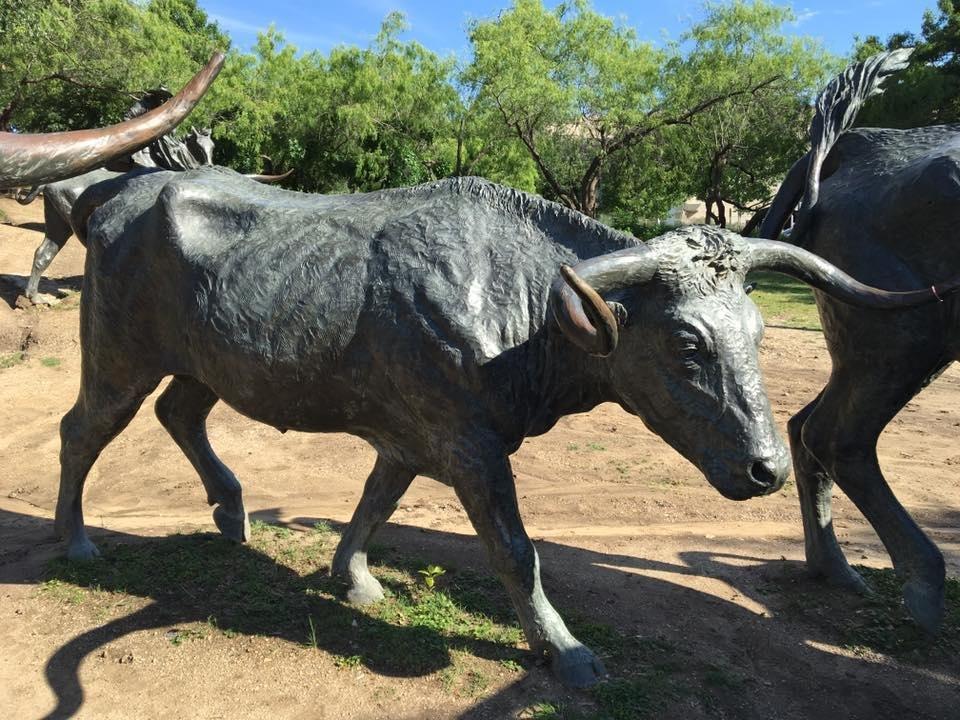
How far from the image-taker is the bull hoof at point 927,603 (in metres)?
3.39

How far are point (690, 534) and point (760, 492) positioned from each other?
2944 millimetres

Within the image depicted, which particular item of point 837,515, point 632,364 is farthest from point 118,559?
point 837,515

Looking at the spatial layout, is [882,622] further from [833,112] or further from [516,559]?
[833,112]

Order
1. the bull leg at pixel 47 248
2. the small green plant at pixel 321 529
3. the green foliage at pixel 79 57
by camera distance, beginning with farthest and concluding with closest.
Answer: the green foliage at pixel 79 57, the bull leg at pixel 47 248, the small green plant at pixel 321 529

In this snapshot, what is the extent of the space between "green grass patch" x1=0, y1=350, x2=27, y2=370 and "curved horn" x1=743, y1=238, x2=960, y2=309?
9.70 meters

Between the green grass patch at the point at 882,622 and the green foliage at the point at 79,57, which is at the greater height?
the green foliage at the point at 79,57

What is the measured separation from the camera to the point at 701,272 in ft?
8.36

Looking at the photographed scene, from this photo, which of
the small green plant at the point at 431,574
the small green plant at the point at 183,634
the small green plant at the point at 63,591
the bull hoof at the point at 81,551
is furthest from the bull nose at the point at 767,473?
the bull hoof at the point at 81,551

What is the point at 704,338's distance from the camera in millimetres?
2484

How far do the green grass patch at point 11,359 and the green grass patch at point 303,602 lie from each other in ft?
20.9

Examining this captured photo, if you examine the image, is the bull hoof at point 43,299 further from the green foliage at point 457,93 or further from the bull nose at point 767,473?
the bull nose at point 767,473

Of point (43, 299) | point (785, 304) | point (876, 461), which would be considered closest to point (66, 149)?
point (876, 461)

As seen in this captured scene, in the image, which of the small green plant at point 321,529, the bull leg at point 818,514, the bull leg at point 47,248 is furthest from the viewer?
the bull leg at point 47,248

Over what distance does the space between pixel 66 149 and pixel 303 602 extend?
2771mm
